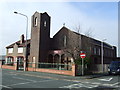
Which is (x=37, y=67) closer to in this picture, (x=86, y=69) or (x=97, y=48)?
(x=86, y=69)

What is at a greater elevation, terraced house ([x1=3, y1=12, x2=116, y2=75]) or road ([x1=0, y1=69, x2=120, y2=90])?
terraced house ([x1=3, y1=12, x2=116, y2=75])

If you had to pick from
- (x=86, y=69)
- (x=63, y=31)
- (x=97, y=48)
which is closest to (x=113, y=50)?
(x=97, y=48)

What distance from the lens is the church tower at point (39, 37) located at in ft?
126

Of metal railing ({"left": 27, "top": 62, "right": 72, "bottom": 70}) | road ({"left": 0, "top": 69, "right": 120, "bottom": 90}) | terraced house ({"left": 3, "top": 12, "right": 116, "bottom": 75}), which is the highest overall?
terraced house ({"left": 3, "top": 12, "right": 116, "bottom": 75})

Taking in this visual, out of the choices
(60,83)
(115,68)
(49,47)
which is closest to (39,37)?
(49,47)

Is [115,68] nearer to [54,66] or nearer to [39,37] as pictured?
[54,66]

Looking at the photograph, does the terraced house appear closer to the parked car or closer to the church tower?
the church tower

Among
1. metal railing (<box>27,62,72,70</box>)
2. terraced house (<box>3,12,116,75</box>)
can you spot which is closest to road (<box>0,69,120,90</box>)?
metal railing (<box>27,62,72,70</box>)

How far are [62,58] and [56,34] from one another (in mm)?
8876

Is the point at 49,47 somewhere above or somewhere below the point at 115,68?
above

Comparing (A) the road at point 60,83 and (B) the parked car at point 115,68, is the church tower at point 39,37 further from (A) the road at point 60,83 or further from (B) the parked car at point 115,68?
(A) the road at point 60,83

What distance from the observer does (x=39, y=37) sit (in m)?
38.4

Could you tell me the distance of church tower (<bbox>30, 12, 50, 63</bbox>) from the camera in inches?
1508

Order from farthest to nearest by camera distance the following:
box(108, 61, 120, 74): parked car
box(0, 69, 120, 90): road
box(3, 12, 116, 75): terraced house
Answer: box(3, 12, 116, 75): terraced house
box(108, 61, 120, 74): parked car
box(0, 69, 120, 90): road
